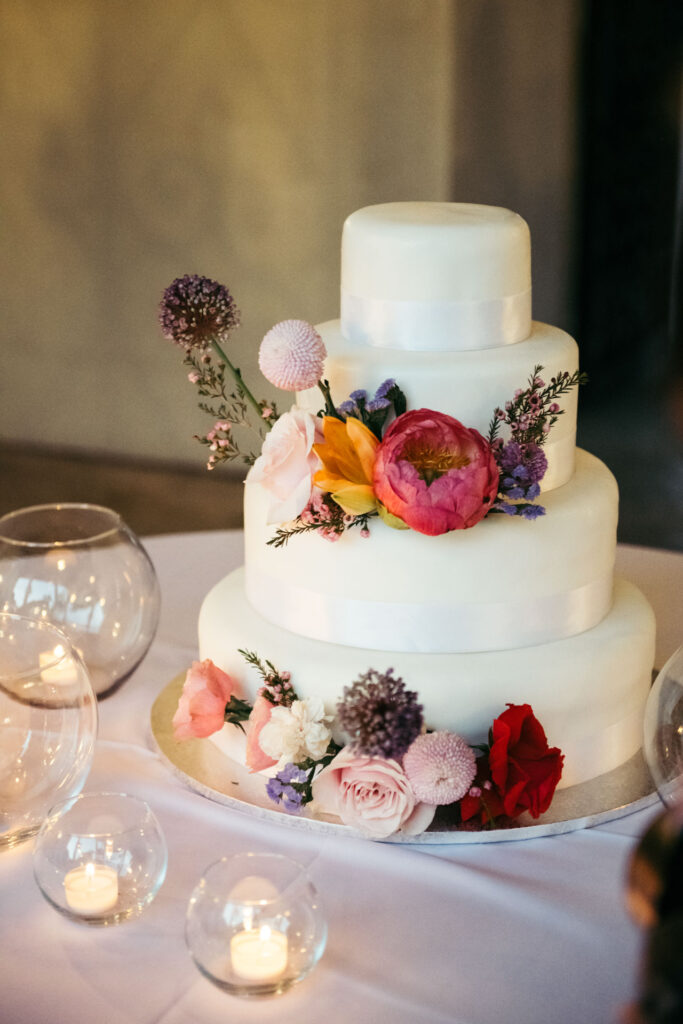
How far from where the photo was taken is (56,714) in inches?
51.5

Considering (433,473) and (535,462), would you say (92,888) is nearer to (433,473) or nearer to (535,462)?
(433,473)

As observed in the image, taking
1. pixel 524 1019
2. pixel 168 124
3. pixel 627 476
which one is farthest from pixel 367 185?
pixel 524 1019

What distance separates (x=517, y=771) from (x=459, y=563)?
0.27m

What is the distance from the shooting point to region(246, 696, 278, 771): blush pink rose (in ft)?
4.71

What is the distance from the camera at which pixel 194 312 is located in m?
1.45

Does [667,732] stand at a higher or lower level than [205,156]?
lower

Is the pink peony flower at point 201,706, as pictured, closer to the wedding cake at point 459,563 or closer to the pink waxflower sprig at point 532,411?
the wedding cake at point 459,563

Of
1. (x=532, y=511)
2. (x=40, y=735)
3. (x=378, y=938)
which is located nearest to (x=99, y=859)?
(x=40, y=735)

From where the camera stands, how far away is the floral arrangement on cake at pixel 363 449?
132 centimetres

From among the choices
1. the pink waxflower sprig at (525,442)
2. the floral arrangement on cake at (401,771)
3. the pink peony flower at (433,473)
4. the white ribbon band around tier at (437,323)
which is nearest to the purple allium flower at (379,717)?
the floral arrangement on cake at (401,771)

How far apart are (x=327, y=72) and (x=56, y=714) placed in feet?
14.2

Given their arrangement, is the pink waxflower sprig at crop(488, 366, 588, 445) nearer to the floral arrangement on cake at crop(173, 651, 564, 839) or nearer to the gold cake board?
the floral arrangement on cake at crop(173, 651, 564, 839)

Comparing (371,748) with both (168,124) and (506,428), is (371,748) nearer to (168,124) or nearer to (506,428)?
(506,428)

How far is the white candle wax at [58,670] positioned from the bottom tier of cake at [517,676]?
0.30 meters
